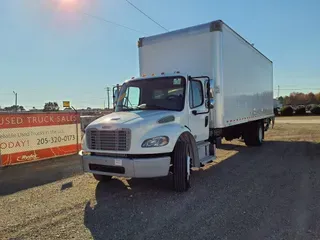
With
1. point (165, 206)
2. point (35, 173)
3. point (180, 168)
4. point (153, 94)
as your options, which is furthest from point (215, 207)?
point (35, 173)

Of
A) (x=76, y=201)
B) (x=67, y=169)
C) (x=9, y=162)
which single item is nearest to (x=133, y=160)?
(x=76, y=201)

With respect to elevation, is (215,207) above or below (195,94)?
below

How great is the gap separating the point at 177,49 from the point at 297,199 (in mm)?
5107

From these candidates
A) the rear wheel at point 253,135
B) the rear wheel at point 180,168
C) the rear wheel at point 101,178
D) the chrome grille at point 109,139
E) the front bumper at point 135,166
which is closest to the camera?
the front bumper at point 135,166

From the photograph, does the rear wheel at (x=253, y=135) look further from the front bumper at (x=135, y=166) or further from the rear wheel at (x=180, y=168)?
the front bumper at (x=135, y=166)

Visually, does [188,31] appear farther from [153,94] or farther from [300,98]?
[300,98]

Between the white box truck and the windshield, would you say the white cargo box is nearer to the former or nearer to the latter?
the white box truck

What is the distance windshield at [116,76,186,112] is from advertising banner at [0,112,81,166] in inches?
165

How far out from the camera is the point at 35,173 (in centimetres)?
832

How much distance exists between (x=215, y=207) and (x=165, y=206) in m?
0.89

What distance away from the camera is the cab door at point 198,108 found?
691 cm

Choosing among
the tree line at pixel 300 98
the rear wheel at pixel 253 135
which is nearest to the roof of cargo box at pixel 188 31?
the rear wheel at pixel 253 135

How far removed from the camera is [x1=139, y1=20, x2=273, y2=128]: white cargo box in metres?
7.91

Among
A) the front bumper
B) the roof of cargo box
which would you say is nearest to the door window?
the roof of cargo box
